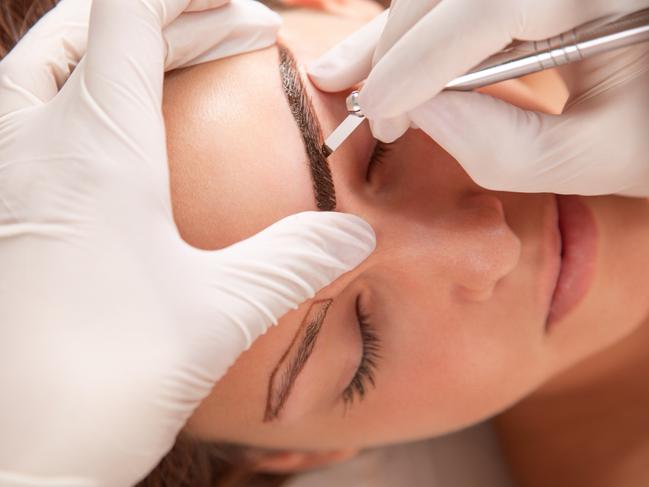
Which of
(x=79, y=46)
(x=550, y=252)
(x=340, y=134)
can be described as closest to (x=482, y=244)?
(x=550, y=252)

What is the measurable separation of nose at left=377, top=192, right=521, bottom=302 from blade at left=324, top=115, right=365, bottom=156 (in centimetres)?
14

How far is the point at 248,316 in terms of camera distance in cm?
84

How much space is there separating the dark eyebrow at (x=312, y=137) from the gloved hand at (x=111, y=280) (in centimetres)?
4

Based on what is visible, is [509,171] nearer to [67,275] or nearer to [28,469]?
[67,275]

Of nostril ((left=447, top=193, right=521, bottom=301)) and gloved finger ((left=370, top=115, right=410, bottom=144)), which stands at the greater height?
gloved finger ((left=370, top=115, right=410, bottom=144))

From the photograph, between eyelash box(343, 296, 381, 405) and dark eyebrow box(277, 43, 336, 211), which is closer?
dark eyebrow box(277, 43, 336, 211)

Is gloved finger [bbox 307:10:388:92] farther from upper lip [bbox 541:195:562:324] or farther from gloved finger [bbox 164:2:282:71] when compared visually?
upper lip [bbox 541:195:562:324]

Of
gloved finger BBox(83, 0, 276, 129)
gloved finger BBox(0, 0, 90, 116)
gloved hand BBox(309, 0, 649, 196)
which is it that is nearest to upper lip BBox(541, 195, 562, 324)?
gloved hand BBox(309, 0, 649, 196)

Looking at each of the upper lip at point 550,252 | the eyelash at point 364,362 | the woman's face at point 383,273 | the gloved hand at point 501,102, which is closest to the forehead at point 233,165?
the woman's face at point 383,273

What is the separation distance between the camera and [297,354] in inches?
37.3

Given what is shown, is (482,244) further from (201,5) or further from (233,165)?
(201,5)

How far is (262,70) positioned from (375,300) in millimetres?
374

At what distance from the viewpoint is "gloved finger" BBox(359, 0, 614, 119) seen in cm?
→ 80

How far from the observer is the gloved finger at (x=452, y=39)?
804 mm
